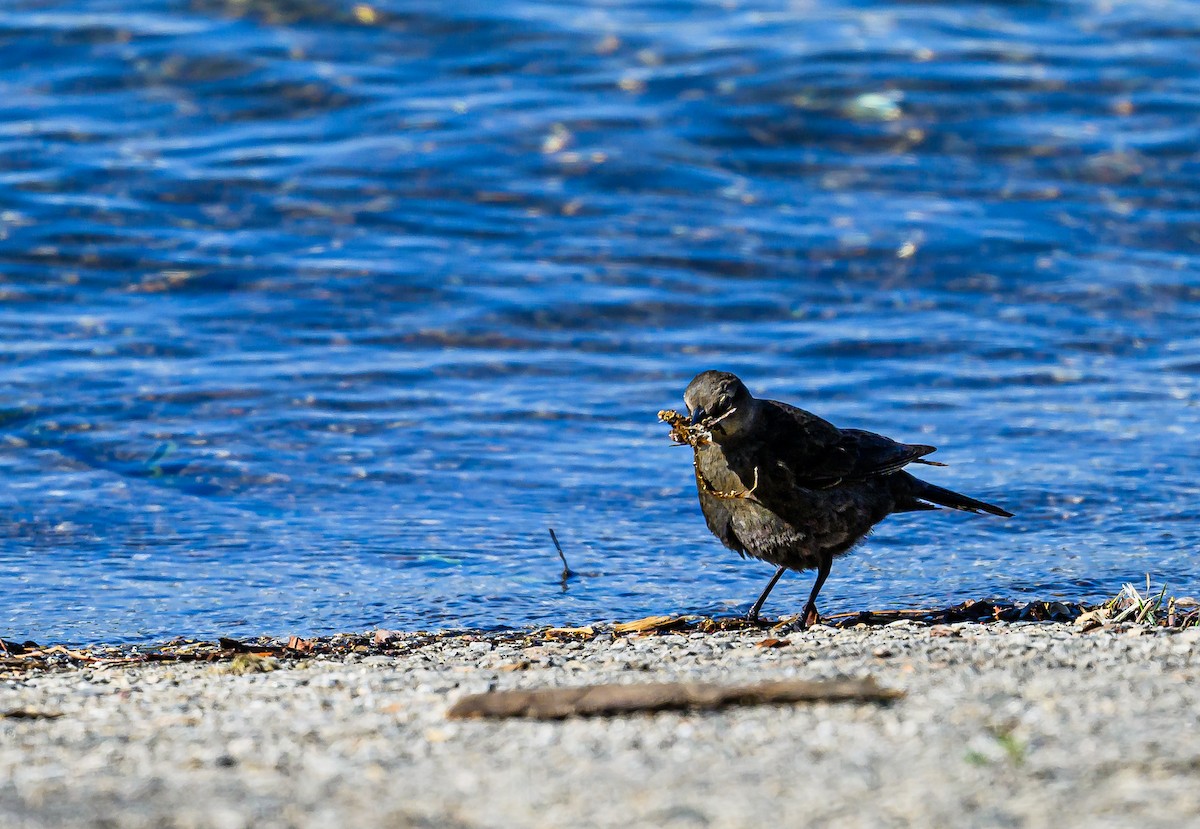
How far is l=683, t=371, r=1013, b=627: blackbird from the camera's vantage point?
586cm

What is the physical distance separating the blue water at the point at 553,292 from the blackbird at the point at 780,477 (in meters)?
0.63

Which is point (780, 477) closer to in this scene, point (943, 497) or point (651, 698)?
point (943, 497)

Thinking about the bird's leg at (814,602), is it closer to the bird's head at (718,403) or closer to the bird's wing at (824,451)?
the bird's wing at (824,451)

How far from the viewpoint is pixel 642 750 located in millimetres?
3322

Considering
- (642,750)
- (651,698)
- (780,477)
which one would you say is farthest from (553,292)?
(642,750)

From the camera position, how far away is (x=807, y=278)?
11.7 m

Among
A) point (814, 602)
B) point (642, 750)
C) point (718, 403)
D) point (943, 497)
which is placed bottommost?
point (814, 602)

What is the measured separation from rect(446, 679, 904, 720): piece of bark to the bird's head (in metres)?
2.17

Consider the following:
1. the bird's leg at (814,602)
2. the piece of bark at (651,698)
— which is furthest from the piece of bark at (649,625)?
the piece of bark at (651,698)

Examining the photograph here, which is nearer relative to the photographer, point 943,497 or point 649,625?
point 649,625

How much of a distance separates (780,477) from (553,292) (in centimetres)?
557

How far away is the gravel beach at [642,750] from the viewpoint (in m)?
2.86

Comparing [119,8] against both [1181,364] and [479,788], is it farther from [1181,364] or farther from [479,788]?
[479,788]

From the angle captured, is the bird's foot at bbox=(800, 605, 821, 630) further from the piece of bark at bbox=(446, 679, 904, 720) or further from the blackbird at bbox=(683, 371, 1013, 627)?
the piece of bark at bbox=(446, 679, 904, 720)
